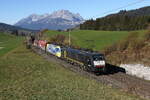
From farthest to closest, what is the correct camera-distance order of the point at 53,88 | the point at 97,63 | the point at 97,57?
the point at 97,57, the point at 97,63, the point at 53,88

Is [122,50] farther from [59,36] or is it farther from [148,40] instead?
[59,36]

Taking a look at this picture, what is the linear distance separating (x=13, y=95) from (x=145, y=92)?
13.1 meters

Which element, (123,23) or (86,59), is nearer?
(86,59)

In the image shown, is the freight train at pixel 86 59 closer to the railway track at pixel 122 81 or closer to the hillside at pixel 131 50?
the railway track at pixel 122 81

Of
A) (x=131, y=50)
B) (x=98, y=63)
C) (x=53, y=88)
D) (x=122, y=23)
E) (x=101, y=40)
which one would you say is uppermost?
(x=122, y=23)

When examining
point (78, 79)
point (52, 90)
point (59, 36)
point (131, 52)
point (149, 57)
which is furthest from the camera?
point (59, 36)

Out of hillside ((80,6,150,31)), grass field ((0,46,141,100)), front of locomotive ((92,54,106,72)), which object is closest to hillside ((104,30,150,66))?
front of locomotive ((92,54,106,72))

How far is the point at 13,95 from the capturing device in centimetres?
2623

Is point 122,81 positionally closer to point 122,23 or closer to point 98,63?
point 98,63

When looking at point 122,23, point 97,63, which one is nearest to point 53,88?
point 97,63

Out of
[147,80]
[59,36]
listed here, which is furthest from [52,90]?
[59,36]

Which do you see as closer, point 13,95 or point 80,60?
point 13,95

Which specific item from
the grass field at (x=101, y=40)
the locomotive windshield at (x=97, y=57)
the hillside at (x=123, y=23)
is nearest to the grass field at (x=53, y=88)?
the locomotive windshield at (x=97, y=57)

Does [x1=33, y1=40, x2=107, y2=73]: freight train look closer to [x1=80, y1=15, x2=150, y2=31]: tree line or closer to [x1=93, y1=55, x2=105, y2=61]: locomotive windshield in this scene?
[x1=93, y1=55, x2=105, y2=61]: locomotive windshield
